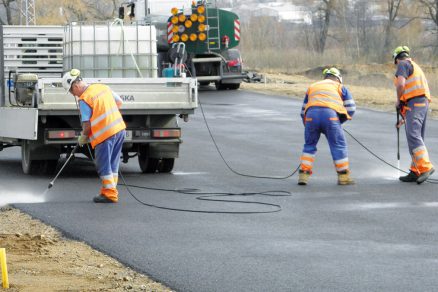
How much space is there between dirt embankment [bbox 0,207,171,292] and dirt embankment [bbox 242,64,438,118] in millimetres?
18431

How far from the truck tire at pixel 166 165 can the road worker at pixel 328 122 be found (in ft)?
7.52

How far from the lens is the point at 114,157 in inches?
531

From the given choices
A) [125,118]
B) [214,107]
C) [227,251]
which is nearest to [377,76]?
[214,107]

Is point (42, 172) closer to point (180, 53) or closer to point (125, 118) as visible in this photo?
point (125, 118)

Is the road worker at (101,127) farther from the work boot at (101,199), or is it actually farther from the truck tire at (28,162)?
the truck tire at (28,162)

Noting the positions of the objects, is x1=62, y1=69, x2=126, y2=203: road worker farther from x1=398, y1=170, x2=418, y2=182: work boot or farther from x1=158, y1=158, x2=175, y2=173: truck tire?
x1=398, y1=170, x2=418, y2=182: work boot

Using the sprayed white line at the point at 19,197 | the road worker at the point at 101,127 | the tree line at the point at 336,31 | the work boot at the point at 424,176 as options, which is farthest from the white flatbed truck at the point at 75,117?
the tree line at the point at 336,31

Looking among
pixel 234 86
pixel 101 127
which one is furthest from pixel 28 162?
pixel 234 86

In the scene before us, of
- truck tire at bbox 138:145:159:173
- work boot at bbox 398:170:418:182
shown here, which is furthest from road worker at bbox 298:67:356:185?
truck tire at bbox 138:145:159:173

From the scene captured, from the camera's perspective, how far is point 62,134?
15.3 metres

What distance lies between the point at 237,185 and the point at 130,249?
5.20m

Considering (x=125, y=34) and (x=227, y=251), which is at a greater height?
(x=125, y=34)

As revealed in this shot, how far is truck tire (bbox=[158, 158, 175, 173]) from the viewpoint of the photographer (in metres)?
Answer: 16.3

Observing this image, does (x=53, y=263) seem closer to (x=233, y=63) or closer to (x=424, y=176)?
(x=424, y=176)
